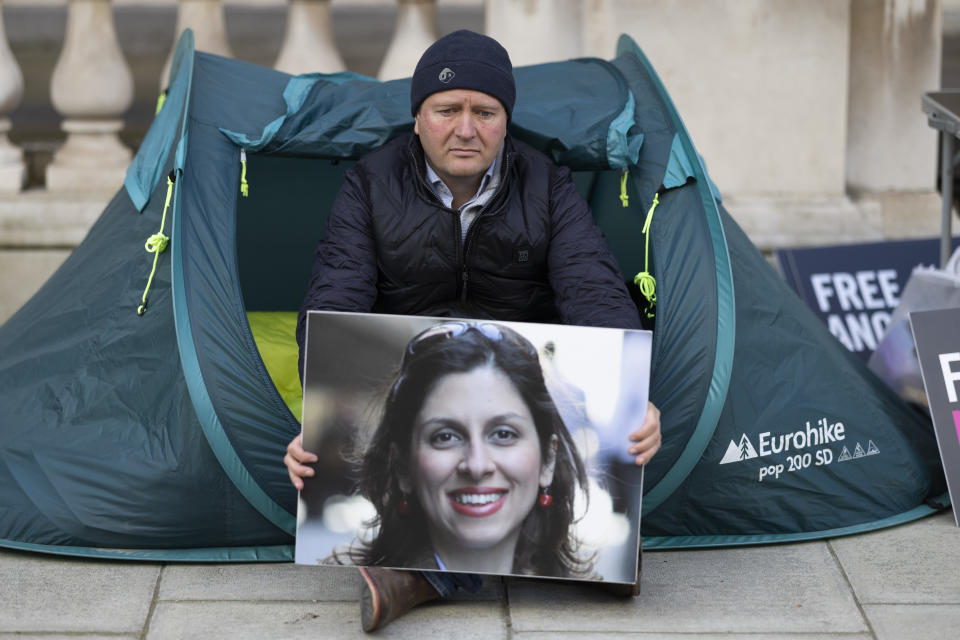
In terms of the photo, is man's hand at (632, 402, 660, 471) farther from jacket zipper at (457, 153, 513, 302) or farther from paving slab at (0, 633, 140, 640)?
paving slab at (0, 633, 140, 640)

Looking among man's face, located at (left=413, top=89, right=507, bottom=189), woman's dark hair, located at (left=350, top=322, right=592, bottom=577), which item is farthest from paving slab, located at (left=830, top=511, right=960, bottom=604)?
man's face, located at (left=413, top=89, right=507, bottom=189)

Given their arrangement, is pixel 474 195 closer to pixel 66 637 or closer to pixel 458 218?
pixel 458 218

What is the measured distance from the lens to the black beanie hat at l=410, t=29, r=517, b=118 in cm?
297

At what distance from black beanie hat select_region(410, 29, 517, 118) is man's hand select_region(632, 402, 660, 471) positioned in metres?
0.81

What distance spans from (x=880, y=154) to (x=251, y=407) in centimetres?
301

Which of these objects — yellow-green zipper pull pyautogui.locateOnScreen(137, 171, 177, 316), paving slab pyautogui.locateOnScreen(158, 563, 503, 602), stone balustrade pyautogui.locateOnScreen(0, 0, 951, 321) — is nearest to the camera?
paving slab pyautogui.locateOnScreen(158, 563, 503, 602)

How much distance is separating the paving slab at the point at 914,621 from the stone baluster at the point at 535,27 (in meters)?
2.62

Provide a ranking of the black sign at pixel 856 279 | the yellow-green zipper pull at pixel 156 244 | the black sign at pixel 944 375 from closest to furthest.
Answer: the yellow-green zipper pull at pixel 156 244
the black sign at pixel 944 375
the black sign at pixel 856 279

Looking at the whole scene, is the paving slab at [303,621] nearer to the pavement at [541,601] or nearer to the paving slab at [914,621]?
the pavement at [541,601]

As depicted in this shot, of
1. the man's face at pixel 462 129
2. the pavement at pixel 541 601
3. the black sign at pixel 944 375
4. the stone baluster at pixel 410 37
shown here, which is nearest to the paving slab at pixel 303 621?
the pavement at pixel 541 601

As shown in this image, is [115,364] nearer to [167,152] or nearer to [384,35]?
[167,152]

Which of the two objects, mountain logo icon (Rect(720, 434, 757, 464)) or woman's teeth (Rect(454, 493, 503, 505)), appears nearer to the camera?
woman's teeth (Rect(454, 493, 503, 505))

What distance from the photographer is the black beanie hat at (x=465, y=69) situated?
297 centimetres

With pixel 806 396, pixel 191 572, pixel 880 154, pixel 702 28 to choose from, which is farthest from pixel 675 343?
pixel 880 154
